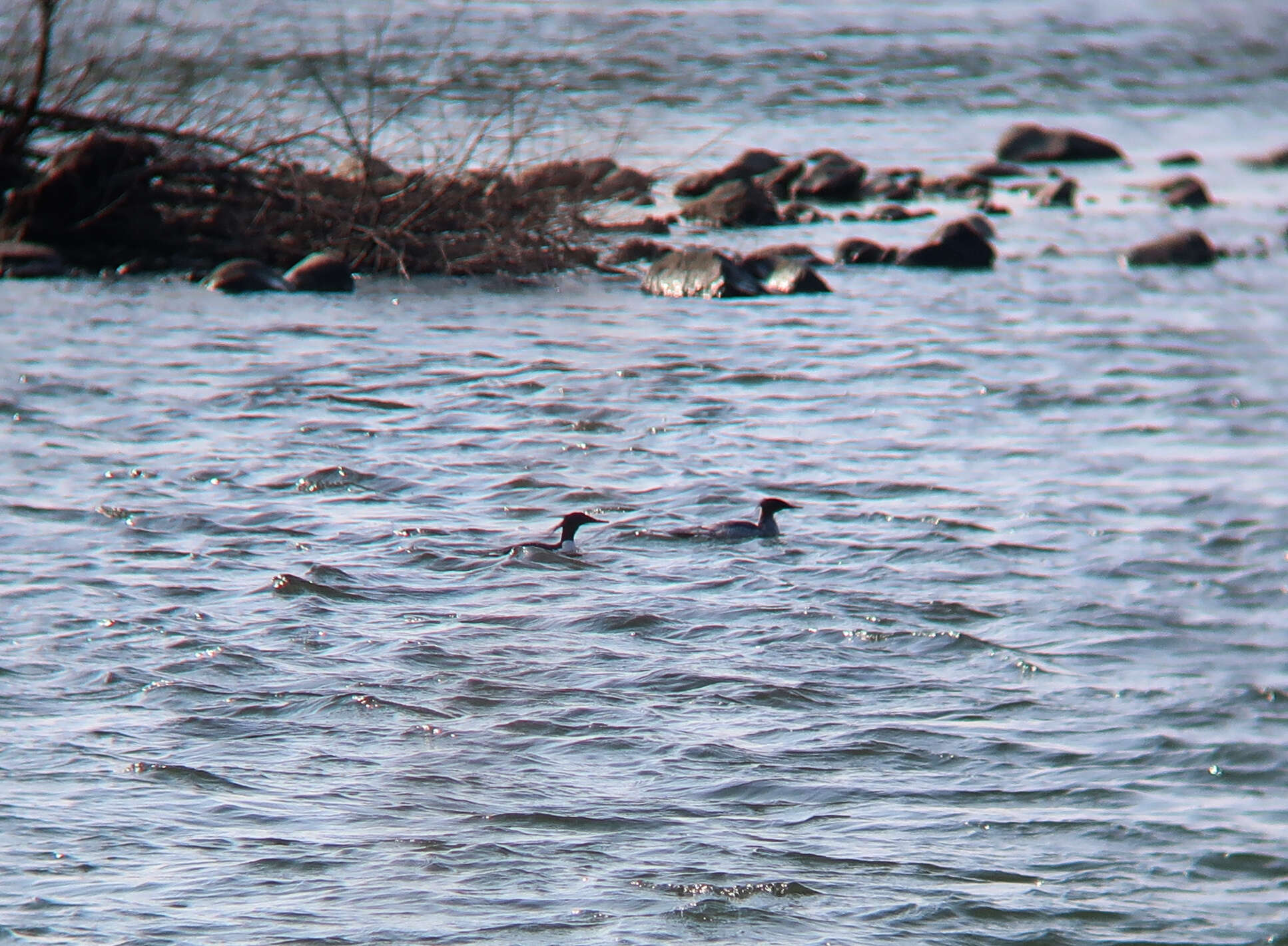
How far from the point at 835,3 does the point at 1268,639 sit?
48734 mm

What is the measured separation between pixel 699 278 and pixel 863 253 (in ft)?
9.55

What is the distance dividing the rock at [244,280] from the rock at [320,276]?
0.08m

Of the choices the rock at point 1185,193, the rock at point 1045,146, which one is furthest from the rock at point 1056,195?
the rock at point 1045,146

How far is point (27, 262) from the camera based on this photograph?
54.5ft

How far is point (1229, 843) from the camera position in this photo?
5691 mm

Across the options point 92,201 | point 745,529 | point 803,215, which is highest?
point 745,529

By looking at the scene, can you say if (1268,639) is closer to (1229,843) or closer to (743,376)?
(1229,843)

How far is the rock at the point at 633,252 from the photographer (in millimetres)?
18188

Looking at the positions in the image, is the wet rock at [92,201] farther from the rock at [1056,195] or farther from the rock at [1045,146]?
the rock at [1045,146]

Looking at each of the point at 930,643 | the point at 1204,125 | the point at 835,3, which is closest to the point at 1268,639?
the point at 930,643

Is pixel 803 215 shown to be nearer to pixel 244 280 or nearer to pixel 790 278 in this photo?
pixel 790 278

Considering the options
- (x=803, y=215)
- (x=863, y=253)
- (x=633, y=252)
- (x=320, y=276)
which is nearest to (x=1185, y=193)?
(x=803, y=215)

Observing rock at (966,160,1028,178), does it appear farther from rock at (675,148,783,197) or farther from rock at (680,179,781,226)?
rock at (680,179,781,226)

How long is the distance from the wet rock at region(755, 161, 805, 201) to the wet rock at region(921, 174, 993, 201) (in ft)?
6.12
